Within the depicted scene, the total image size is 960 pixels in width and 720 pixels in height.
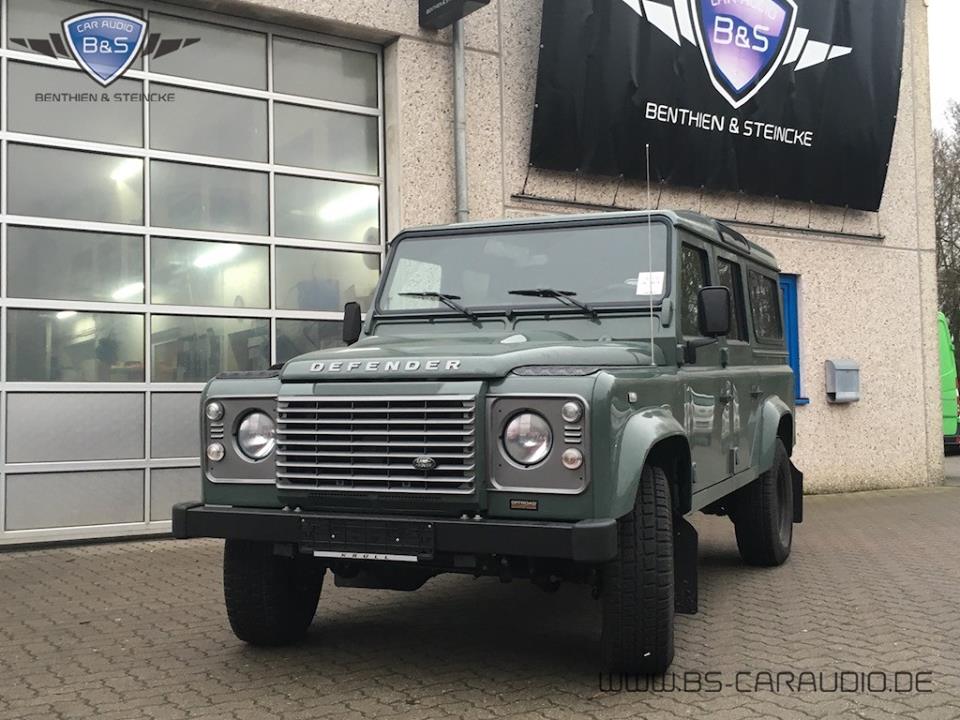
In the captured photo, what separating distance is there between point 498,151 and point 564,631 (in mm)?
5841

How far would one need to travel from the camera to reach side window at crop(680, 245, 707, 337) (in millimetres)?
5019

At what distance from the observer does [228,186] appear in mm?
8852

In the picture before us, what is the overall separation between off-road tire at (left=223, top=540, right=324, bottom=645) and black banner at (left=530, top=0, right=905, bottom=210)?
6.14m

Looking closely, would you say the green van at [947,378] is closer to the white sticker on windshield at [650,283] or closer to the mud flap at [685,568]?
the white sticker on windshield at [650,283]

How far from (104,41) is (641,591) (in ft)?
21.5

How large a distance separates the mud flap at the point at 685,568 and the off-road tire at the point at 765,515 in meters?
2.16

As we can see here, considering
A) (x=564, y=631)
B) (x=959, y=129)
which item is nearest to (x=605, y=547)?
(x=564, y=631)

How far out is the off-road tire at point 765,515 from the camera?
670cm

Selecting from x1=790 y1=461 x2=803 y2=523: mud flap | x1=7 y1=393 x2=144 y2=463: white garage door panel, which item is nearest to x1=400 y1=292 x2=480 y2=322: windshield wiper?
x1=790 y1=461 x2=803 y2=523: mud flap

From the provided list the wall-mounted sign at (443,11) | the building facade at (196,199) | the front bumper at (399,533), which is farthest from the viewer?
the wall-mounted sign at (443,11)

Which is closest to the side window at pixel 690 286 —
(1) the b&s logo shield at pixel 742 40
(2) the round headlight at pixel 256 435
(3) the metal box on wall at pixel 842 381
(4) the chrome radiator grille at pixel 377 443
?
(4) the chrome radiator grille at pixel 377 443

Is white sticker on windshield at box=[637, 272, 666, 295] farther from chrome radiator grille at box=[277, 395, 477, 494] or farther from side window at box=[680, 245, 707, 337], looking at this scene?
chrome radiator grille at box=[277, 395, 477, 494]

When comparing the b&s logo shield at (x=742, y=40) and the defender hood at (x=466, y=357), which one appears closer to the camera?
the defender hood at (x=466, y=357)

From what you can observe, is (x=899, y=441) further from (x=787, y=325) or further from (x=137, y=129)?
(x=137, y=129)
